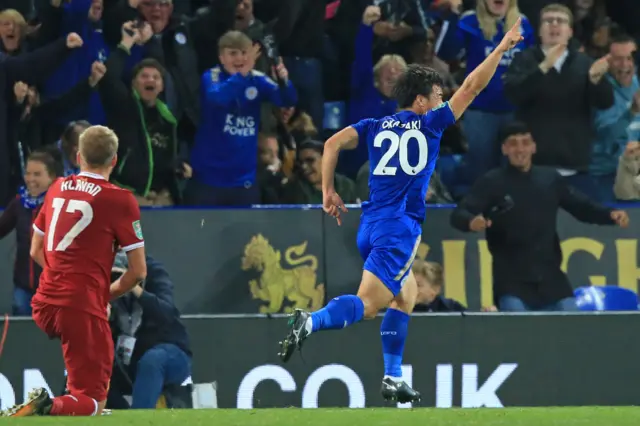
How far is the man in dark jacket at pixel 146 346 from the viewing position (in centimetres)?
1057

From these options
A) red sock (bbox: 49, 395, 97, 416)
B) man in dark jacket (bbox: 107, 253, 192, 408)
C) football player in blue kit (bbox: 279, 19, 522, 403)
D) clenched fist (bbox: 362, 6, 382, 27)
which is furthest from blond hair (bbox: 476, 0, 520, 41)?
red sock (bbox: 49, 395, 97, 416)

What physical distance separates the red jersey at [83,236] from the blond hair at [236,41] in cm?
483

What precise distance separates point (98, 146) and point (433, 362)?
4403 mm

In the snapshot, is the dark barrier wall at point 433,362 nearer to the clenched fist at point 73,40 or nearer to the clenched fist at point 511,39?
the clenched fist at point 73,40

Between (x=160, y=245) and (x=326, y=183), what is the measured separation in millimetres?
3663

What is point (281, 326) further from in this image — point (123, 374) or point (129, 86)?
point (129, 86)

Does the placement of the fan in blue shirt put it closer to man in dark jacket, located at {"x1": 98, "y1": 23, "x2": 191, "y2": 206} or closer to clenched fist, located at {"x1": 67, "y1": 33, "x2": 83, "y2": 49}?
man in dark jacket, located at {"x1": 98, "y1": 23, "x2": 191, "y2": 206}

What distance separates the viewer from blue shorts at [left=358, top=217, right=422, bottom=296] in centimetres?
805

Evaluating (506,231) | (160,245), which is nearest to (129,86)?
(160,245)

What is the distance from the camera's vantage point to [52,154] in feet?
37.5

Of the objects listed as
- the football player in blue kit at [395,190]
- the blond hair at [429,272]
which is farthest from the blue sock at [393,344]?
the blond hair at [429,272]

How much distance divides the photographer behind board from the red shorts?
4.89 metres

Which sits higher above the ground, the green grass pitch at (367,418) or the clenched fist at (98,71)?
the clenched fist at (98,71)

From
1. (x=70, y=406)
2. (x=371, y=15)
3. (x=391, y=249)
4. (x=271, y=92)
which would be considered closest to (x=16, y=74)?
(x=271, y=92)
